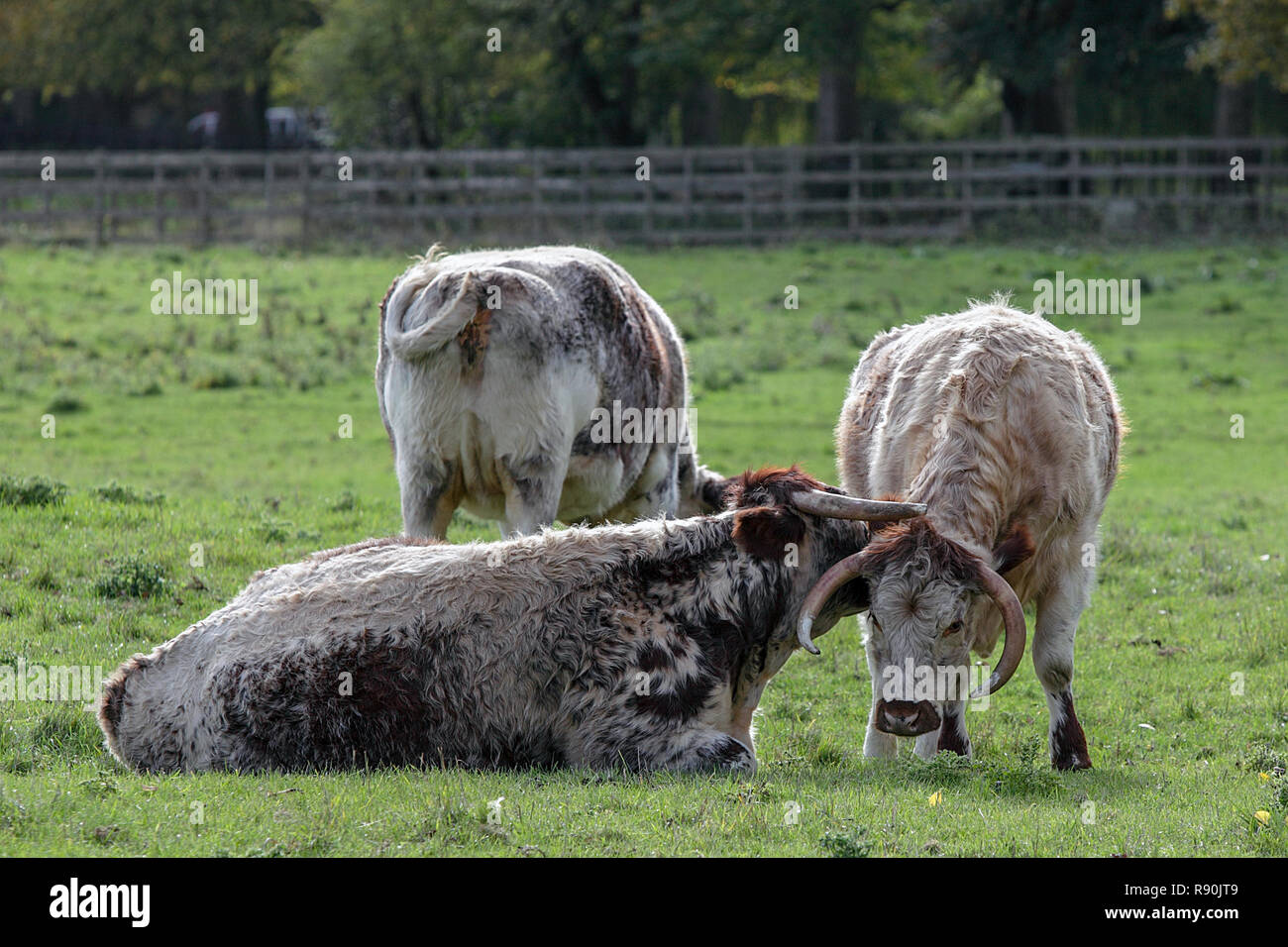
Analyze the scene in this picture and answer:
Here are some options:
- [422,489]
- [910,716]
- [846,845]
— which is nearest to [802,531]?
[910,716]

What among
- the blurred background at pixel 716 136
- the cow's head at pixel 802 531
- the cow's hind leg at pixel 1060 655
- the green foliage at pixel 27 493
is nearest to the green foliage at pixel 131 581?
the green foliage at pixel 27 493

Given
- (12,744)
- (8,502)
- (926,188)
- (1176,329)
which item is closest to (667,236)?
(926,188)

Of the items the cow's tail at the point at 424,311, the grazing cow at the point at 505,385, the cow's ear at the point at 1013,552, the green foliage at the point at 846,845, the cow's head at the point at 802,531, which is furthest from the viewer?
the grazing cow at the point at 505,385

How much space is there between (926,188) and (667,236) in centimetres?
643

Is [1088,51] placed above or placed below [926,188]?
above

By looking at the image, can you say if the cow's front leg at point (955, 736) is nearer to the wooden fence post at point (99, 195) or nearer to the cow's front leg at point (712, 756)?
the cow's front leg at point (712, 756)

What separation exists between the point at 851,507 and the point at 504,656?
1.66 m

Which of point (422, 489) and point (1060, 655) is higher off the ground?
point (422, 489)

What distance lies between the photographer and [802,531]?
7031mm

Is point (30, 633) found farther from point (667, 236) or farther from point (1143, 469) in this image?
point (667, 236)

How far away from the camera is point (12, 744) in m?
6.92

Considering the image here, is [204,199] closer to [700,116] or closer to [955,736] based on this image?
[700,116]

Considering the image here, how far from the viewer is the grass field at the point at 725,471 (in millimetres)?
5625
